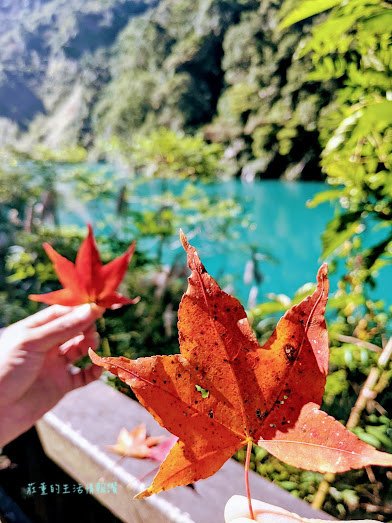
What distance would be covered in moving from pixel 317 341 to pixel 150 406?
0.27ft

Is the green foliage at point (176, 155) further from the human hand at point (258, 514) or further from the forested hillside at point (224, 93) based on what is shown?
the forested hillside at point (224, 93)

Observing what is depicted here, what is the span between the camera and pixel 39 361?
20.2 inches

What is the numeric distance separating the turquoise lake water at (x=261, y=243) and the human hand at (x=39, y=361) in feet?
5.28

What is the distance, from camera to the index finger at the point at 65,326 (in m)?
0.47

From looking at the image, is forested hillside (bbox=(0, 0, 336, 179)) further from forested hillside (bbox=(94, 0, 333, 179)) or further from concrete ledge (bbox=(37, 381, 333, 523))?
concrete ledge (bbox=(37, 381, 333, 523))

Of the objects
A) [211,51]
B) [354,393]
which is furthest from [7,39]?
[354,393]

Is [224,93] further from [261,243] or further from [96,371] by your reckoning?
[96,371]

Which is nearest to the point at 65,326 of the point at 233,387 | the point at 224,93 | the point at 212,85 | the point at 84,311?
the point at 84,311

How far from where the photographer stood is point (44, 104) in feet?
118

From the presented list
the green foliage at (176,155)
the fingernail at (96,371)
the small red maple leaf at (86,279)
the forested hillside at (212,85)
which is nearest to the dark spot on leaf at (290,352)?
the small red maple leaf at (86,279)

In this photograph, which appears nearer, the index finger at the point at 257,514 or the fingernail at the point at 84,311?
the index finger at the point at 257,514

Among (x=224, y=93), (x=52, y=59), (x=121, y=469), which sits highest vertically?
(x=52, y=59)

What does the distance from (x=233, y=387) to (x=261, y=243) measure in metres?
4.25

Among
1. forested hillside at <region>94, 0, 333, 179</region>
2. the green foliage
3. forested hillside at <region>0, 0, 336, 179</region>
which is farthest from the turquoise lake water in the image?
forested hillside at <region>94, 0, 333, 179</region>
